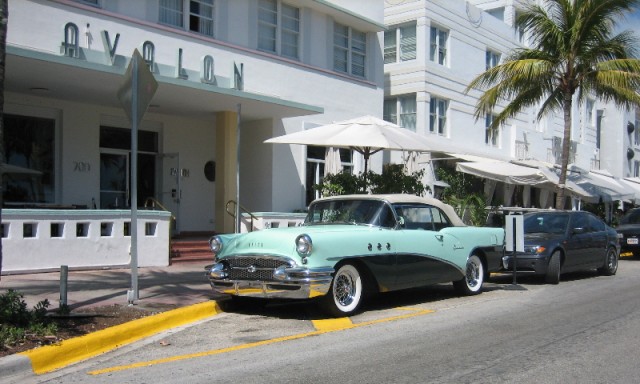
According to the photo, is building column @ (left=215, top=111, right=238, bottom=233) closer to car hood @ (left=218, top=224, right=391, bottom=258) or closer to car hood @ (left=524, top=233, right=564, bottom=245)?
car hood @ (left=524, top=233, right=564, bottom=245)

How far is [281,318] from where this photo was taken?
8.76 m

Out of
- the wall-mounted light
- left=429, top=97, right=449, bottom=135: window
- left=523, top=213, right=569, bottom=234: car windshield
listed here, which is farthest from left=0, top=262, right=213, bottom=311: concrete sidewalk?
left=429, top=97, right=449, bottom=135: window

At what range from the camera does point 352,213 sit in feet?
31.5

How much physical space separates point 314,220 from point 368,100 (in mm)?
11786

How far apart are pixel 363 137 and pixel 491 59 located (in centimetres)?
1691

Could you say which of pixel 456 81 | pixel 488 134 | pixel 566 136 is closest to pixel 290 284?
pixel 566 136

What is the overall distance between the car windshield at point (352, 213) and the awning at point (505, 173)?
12123mm

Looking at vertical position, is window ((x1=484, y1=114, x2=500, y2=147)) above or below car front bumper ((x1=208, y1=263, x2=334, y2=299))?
above

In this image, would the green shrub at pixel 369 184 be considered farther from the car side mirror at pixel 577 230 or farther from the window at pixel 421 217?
the window at pixel 421 217

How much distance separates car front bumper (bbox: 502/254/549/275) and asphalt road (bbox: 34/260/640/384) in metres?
2.18

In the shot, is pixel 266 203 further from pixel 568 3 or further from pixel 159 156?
pixel 568 3

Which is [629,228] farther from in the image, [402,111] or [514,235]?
[514,235]

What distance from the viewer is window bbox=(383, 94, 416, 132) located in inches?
955

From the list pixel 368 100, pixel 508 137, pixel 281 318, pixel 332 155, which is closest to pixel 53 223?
pixel 281 318
